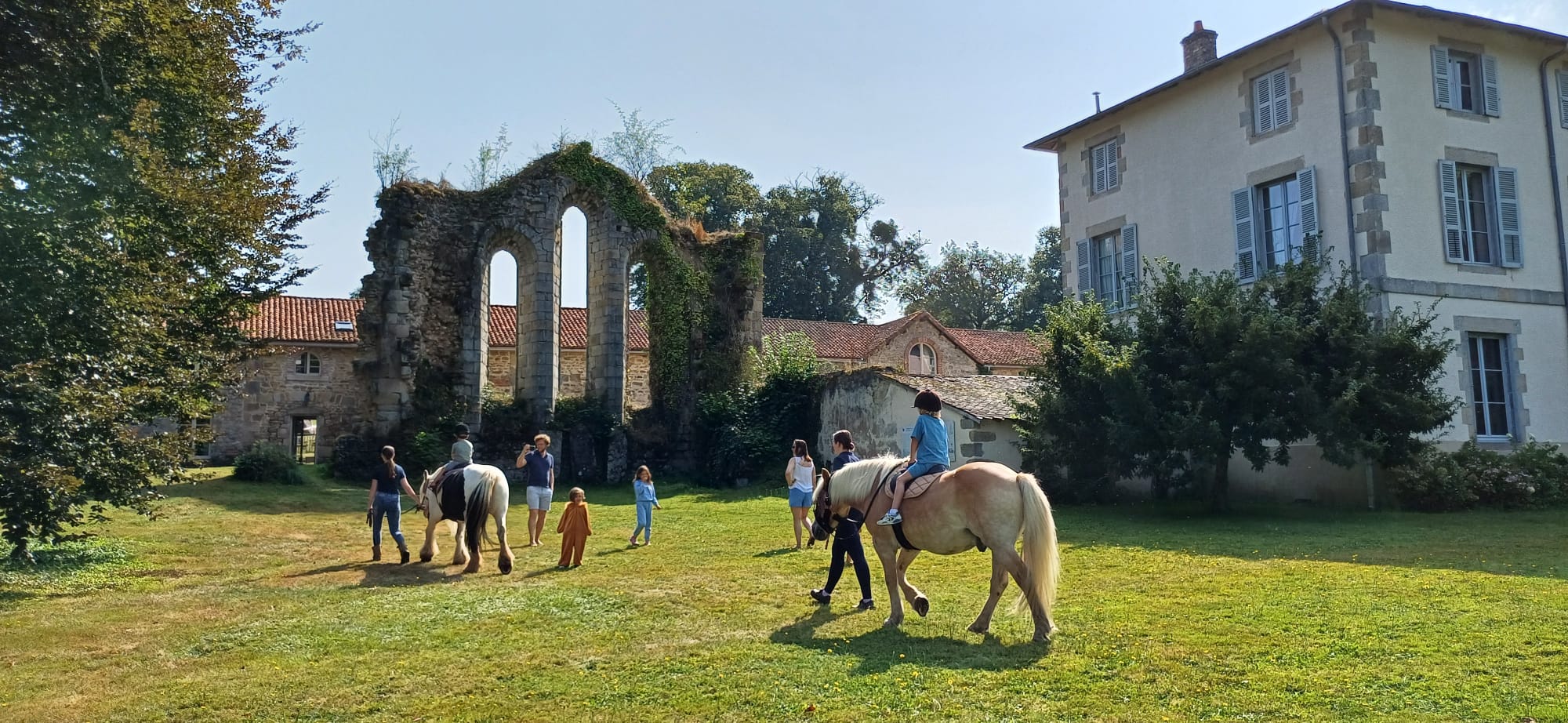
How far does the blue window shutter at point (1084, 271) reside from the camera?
2378 cm

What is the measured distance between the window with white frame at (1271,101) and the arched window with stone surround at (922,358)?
22.8m

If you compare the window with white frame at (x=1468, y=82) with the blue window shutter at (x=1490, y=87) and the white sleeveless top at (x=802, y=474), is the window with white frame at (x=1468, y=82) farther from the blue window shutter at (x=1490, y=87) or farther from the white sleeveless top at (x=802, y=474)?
the white sleeveless top at (x=802, y=474)

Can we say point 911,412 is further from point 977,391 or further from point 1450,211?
point 1450,211

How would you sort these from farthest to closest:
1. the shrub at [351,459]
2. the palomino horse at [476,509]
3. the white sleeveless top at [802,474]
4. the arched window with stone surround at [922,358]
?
1. the arched window with stone surround at [922,358]
2. the shrub at [351,459]
3. the white sleeveless top at [802,474]
4. the palomino horse at [476,509]

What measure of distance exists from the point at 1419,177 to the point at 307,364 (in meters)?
32.8

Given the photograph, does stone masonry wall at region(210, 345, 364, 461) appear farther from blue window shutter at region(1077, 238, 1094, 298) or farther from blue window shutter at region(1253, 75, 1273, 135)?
blue window shutter at region(1253, 75, 1273, 135)

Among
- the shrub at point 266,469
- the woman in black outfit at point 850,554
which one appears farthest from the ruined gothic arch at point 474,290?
the woman in black outfit at point 850,554

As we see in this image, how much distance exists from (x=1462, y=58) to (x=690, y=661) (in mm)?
19484

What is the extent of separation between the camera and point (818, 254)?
53688 millimetres

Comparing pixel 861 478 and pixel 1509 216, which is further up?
pixel 1509 216

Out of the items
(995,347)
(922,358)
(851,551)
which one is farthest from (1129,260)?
(995,347)

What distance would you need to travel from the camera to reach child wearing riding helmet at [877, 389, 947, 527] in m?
8.08

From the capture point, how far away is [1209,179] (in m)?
20.7

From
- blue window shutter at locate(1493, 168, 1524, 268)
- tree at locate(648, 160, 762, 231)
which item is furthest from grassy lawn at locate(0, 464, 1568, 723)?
tree at locate(648, 160, 762, 231)
